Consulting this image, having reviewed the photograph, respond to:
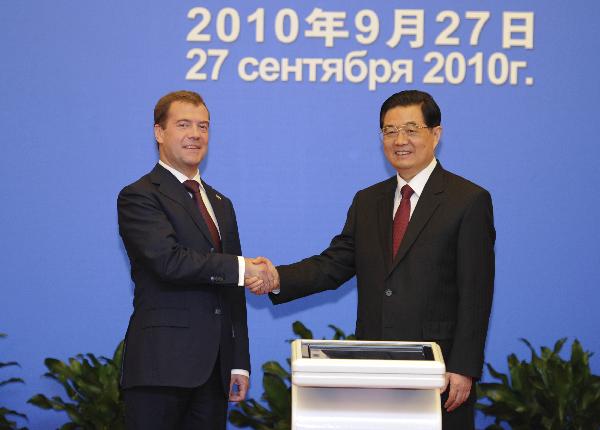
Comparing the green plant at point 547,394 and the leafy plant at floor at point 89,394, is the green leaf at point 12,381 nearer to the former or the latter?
the leafy plant at floor at point 89,394

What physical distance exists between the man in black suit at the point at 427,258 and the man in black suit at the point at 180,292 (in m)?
0.48

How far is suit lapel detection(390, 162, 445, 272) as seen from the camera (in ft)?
9.53

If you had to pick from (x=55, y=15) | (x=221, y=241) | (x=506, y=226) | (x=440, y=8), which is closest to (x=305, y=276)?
(x=221, y=241)

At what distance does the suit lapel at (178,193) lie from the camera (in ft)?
9.89

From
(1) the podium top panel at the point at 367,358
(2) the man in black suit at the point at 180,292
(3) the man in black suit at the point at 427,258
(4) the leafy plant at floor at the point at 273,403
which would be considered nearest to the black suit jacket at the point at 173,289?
(2) the man in black suit at the point at 180,292

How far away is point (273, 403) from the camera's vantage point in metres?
4.33

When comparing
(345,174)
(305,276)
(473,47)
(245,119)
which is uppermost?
(473,47)

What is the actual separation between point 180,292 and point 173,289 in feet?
0.09

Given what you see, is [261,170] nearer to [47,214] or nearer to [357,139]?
[357,139]

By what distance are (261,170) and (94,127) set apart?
0.92 metres

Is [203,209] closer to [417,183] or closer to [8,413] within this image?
[417,183]

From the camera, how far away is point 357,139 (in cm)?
453

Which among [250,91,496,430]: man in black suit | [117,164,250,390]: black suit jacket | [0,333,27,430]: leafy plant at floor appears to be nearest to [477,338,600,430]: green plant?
[250,91,496,430]: man in black suit

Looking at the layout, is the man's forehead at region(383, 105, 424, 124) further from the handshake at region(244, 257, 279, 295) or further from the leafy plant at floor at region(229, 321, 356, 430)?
the leafy plant at floor at region(229, 321, 356, 430)
